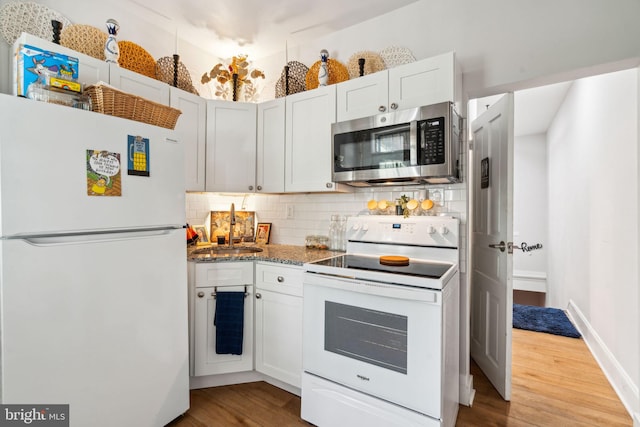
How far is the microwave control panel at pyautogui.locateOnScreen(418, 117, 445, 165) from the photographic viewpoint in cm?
177

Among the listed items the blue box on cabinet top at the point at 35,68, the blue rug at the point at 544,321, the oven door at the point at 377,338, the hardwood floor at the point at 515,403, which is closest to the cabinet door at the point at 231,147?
the blue box on cabinet top at the point at 35,68

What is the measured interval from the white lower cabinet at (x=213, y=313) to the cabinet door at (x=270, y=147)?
752mm

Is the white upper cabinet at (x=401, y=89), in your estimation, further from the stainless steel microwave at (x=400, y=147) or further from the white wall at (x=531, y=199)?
the white wall at (x=531, y=199)

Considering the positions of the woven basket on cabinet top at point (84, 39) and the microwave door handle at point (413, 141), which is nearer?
the microwave door handle at point (413, 141)

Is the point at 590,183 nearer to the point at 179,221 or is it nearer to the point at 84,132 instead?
the point at 179,221

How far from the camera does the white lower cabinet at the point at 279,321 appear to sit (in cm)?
204

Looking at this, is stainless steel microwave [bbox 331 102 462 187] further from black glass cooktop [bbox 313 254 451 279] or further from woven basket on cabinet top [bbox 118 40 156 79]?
woven basket on cabinet top [bbox 118 40 156 79]

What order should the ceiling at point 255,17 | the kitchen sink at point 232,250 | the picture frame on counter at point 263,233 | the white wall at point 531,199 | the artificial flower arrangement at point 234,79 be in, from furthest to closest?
the white wall at point 531,199, the picture frame on counter at point 263,233, the artificial flower arrangement at point 234,79, the kitchen sink at point 232,250, the ceiling at point 255,17

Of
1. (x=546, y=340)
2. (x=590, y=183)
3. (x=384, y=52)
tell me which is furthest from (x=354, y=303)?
(x=590, y=183)

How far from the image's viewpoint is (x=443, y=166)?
5.77ft

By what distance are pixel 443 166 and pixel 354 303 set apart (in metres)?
0.93

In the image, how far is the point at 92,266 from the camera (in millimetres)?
1403

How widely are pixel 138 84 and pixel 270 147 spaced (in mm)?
1022

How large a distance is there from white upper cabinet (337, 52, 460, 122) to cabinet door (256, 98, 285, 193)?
1.89ft
